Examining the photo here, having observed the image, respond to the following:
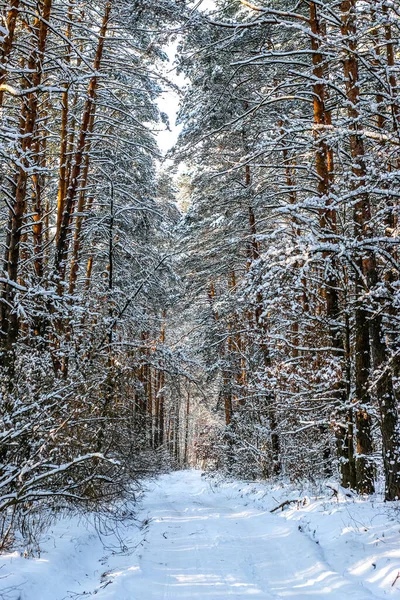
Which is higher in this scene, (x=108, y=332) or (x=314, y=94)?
(x=314, y=94)

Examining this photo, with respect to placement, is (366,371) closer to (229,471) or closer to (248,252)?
(248,252)

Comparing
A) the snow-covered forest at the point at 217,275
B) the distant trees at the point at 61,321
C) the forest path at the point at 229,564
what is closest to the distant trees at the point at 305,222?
the snow-covered forest at the point at 217,275

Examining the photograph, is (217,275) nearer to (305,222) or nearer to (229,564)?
(305,222)

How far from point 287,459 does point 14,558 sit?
886 cm

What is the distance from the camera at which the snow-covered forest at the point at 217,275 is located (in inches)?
212

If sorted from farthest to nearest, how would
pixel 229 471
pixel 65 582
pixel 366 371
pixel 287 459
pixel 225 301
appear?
pixel 229 471 < pixel 225 301 < pixel 287 459 < pixel 366 371 < pixel 65 582

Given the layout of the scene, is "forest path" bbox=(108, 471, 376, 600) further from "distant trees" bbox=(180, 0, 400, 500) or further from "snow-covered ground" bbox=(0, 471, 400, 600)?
"distant trees" bbox=(180, 0, 400, 500)

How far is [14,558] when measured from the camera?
4500 millimetres

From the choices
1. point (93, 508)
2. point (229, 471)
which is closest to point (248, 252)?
point (229, 471)

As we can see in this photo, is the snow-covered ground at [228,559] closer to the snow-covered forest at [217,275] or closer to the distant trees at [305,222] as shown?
the snow-covered forest at [217,275]

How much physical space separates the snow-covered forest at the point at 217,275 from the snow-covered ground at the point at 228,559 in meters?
0.05

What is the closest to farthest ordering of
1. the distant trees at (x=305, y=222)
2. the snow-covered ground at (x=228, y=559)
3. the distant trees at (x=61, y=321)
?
the snow-covered ground at (x=228, y=559) → the distant trees at (x=61, y=321) → the distant trees at (x=305, y=222)

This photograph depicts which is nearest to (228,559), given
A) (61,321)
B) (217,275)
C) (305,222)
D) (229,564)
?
(229,564)

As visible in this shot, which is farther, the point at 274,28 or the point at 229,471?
the point at 229,471
